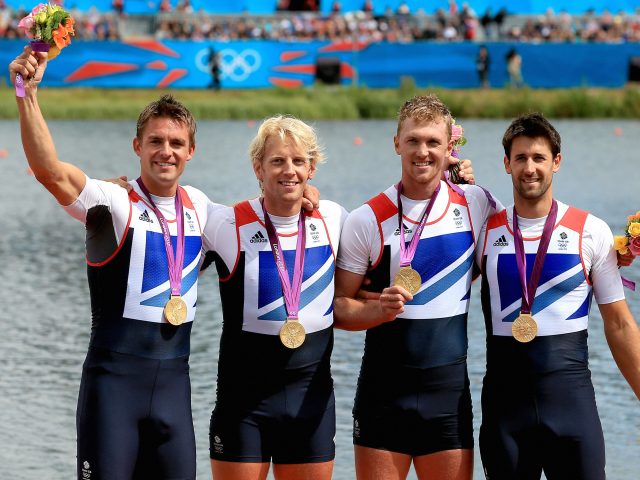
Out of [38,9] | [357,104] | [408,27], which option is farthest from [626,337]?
[408,27]

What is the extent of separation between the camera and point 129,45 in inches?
1855

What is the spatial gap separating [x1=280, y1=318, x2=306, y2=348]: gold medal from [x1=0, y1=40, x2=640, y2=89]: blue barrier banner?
→ 4114 centimetres

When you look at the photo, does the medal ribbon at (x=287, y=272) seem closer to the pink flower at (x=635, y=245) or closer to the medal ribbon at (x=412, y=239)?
the medal ribbon at (x=412, y=239)

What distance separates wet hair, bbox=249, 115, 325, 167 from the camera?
6652 mm

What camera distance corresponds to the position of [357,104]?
147 feet

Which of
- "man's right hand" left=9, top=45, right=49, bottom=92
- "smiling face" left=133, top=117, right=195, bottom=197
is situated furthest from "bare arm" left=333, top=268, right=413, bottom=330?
"man's right hand" left=9, top=45, right=49, bottom=92

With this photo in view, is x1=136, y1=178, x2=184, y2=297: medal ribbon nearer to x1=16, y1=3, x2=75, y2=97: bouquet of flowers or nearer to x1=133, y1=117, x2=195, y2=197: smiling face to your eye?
x1=133, y1=117, x2=195, y2=197: smiling face

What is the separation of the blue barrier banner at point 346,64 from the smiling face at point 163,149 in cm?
4106

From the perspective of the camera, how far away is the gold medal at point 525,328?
650cm

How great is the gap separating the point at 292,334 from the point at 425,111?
141cm

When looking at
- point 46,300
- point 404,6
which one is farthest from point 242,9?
point 46,300

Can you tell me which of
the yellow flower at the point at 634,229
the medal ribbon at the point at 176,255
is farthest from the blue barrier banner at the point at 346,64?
the medal ribbon at the point at 176,255

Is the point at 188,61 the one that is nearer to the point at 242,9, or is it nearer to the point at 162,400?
the point at 242,9

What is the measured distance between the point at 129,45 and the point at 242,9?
909 cm
